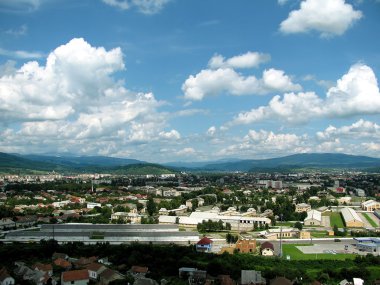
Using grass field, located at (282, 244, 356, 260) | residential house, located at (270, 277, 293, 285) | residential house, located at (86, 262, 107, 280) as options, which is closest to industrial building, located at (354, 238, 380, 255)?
grass field, located at (282, 244, 356, 260)

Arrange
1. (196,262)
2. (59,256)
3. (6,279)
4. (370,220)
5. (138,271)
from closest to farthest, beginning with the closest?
(6,279) → (138,271) → (196,262) → (59,256) → (370,220)

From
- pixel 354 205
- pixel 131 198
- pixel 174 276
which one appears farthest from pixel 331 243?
pixel 131 198

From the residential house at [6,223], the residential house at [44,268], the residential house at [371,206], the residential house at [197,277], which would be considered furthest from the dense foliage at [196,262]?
the residential house at [371,206]

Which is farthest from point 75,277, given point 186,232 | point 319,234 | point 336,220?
point 336,220

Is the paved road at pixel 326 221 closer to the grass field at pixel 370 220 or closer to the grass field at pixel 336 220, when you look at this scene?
the grass field at pixel 336 220

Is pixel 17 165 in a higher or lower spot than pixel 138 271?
higher

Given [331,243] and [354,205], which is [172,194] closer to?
[354,205]

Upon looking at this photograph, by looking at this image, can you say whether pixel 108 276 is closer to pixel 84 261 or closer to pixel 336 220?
pixel 84 261
